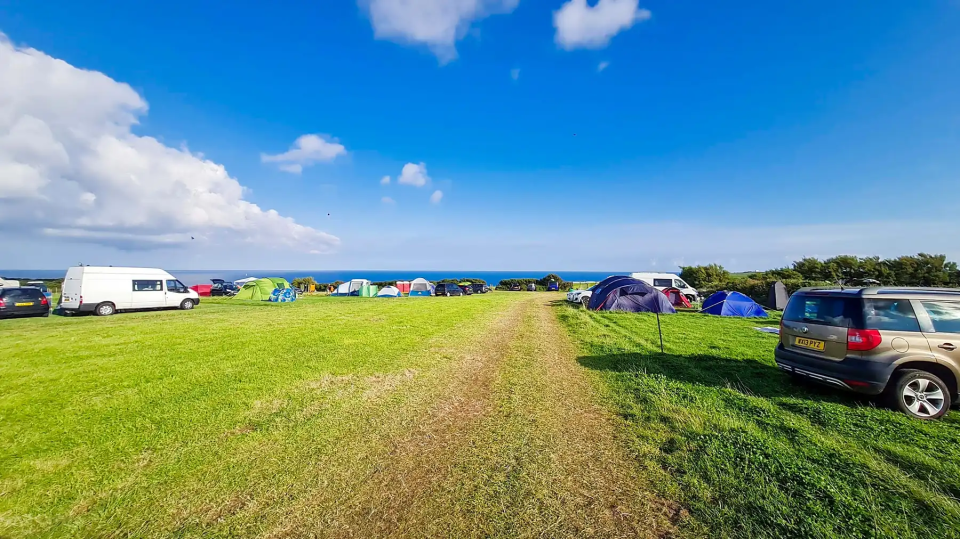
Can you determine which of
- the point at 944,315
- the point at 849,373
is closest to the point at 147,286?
the point at 849,373

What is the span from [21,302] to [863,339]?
3038cm

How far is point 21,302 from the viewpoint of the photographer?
16.8 m

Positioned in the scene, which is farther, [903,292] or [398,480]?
[903,292]

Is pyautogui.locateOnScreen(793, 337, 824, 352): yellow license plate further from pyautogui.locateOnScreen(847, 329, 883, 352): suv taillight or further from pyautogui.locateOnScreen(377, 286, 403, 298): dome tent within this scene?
pyautogui.locateOnScreen(377, 286, 403, 298): dome tent

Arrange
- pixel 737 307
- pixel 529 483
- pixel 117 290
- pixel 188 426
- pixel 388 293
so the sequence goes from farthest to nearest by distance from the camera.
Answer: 1. pixel 388 293
2. pixel 737 307
3. pixel 117 290
4. pixel 188 426
5. pixel 529 483

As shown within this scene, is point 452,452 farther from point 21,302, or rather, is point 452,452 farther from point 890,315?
point 21,302

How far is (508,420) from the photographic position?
5.38 m

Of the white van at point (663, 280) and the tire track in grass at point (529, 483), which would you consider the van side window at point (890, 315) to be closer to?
the tire track in grass at point (529, 483)

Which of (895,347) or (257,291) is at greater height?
(257,291)

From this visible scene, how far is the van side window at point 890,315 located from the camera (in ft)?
18.4

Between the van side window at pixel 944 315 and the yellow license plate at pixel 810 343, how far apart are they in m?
1.42

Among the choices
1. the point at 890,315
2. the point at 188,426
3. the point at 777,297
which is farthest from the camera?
the point at 777,297

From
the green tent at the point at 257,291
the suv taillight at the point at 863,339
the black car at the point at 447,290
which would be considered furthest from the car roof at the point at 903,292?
Result: the black car at the point at 447,290

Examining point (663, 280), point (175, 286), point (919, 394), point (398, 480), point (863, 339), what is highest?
point (663, 280)
